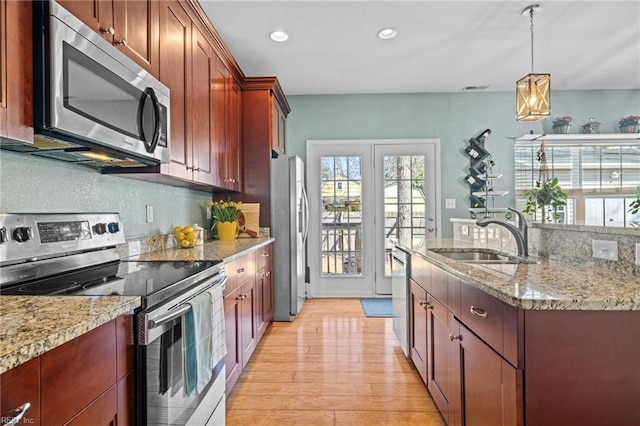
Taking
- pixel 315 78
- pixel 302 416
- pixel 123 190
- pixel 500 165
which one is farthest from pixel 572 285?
pixel 500 165

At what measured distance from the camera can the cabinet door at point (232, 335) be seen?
2.03m

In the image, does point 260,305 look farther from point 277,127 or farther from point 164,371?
point 277,127

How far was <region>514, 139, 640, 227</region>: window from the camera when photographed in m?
4.47

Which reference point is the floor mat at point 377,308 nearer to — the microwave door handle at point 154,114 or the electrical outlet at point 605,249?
the electrical outlet at point 605,249

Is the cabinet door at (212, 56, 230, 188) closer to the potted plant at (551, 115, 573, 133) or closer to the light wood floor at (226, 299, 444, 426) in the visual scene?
the light wood floor at (226, 299, 444, 426)

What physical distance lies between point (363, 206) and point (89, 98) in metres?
3.64

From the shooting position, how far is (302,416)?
1.97m

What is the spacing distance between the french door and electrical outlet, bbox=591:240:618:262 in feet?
10.2

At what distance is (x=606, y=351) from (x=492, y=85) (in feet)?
13.3

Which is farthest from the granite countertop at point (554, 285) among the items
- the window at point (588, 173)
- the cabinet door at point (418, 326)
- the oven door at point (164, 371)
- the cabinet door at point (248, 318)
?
the window at point (588, 173)

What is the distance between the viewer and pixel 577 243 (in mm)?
1622

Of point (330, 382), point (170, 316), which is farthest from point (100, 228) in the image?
point (330, 382)

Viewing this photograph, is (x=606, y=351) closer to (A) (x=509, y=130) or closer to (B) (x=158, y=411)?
(B) (x=158, y=411)

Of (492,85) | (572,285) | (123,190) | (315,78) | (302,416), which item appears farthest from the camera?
(492,85)
